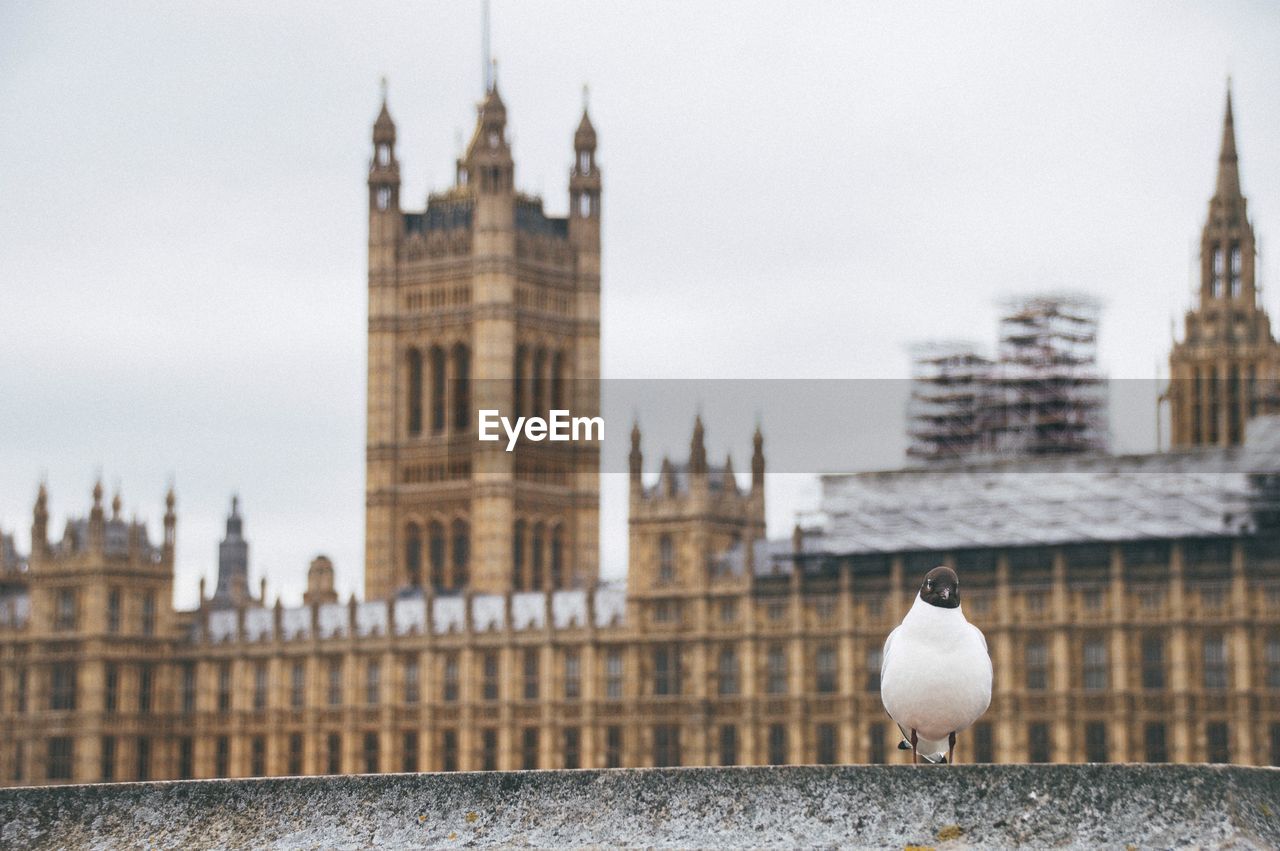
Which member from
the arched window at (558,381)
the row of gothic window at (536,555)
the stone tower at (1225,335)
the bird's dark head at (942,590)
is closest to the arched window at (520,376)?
the arched window at (558,381)

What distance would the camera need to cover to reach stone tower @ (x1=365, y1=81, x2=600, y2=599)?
140 meters

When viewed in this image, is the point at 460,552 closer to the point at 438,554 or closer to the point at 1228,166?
the point at 438,554

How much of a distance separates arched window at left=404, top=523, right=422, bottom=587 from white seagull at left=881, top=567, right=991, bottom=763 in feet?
384

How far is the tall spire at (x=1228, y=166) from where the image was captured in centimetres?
11169

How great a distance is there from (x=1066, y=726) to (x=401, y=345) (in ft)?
182

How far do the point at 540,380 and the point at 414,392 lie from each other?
22.4 ft

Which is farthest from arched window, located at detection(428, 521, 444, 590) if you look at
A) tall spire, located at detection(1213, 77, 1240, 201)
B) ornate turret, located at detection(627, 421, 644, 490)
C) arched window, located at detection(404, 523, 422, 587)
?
tall spire, located at detection(1213, 77, 1240, 201)

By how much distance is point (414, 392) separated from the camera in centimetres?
14412

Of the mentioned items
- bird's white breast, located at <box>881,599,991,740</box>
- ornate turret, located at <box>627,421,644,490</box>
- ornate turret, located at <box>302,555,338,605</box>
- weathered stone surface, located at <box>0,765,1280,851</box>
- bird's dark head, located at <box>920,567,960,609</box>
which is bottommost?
weathered stone surface, located at <box>0,765,1280,851</box>

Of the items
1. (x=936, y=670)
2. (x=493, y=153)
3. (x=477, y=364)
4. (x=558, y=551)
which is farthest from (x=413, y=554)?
(x=936, y=670)

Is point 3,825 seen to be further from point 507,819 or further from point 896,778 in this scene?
point 896,778

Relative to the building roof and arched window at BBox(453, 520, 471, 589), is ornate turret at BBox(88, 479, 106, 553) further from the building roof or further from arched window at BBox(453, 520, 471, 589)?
the building roof

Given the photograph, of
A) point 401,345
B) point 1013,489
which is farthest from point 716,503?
point 401,345

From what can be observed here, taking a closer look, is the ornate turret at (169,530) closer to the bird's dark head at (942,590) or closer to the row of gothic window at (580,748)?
the row of gothic window at (580,748)
